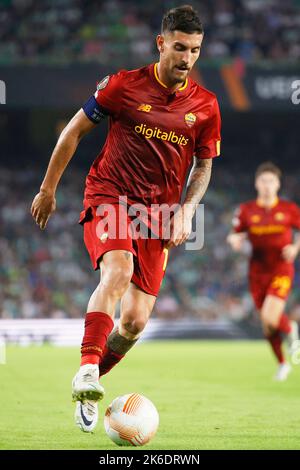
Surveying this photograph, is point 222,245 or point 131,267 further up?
point 222,245

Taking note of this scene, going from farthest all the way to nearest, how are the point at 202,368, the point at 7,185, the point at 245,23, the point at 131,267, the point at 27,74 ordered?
the point at 7,185 < the point at 245,23 < the point at 27,74 < the point at 202,368 < the point at 131,267

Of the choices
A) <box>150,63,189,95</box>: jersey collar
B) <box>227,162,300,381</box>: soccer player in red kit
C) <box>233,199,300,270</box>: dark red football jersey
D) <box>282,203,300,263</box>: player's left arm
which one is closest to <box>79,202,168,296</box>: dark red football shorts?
<box>150,63,189,95</box>: jersey collar

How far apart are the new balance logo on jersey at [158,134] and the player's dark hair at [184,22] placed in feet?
2.16

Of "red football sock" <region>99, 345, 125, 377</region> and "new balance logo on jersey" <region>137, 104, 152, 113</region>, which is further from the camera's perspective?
"red football sock" <region>99, 345, 125, 377</region>

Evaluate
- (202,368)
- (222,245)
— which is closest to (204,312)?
(222,245)

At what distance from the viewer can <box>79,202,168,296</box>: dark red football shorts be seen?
20.4 ft

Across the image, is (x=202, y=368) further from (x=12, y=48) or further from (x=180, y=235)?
(x=12, y=48)

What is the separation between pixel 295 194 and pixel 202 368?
45.1 ft

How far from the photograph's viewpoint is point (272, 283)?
39.6 feet

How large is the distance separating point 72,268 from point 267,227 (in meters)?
11.3

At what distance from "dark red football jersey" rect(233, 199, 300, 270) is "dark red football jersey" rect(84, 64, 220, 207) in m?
5.70

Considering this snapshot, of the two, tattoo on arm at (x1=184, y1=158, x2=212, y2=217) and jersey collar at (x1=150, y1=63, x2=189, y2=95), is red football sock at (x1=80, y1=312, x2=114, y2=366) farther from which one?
jersey collar at (x1=150, y1=63, x2=189, y2=95)

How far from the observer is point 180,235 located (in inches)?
250

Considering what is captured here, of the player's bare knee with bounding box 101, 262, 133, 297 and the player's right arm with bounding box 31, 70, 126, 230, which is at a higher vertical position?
the player's right arm with bounding box 31, 70, 126, 230
